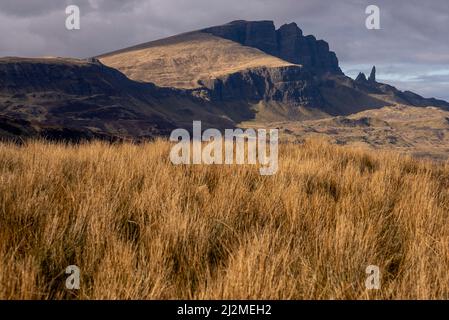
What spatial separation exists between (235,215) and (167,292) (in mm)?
1731

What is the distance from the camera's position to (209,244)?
3.44 m

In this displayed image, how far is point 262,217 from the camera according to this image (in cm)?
434

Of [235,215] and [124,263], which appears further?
[235,215]

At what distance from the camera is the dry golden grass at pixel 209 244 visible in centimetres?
256

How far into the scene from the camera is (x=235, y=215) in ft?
13.8

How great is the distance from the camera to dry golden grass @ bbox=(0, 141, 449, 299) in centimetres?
256

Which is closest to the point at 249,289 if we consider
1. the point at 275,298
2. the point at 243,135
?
the point at 275,298

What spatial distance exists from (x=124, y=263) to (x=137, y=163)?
425 centimetres
